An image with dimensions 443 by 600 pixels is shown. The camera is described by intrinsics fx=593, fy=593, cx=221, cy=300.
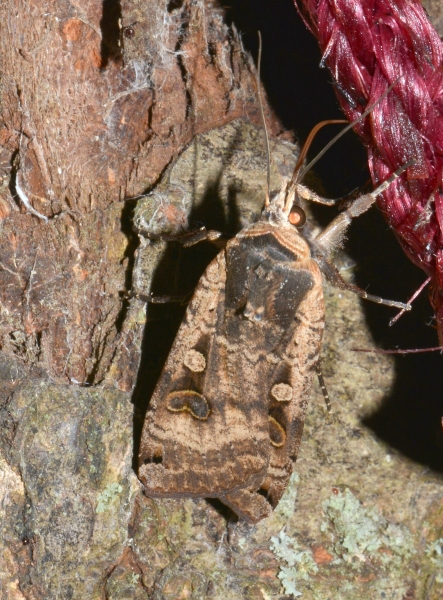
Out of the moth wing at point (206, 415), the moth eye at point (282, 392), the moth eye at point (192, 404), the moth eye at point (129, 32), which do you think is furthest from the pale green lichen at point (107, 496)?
the moth eye at point (129, 32)

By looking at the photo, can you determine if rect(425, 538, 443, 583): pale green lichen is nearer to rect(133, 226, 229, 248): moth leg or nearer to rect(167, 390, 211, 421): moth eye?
rect(167, 390, 211, 421): moth eye

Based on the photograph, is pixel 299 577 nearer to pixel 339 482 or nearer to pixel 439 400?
pixel 339 482

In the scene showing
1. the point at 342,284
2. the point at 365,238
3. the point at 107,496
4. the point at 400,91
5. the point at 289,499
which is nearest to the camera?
the point at 400,91

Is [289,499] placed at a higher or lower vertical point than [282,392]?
lower

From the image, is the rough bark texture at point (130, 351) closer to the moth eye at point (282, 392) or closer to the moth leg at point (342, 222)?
the moth eye at point (282, 392)

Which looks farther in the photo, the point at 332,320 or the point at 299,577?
the point at 332,320

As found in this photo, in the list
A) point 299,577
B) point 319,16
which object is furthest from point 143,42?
point 299,577

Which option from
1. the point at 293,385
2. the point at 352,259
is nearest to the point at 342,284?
the point at 352,259

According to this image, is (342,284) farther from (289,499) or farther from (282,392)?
(289,499)
